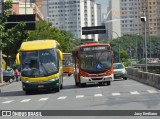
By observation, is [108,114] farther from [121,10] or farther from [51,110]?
[121,10]

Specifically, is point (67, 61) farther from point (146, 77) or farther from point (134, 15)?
point (134, 15)

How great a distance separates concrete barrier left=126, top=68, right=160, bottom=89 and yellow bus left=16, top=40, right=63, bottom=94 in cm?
647

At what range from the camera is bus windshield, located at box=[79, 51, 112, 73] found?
37.2 m

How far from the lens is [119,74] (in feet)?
160

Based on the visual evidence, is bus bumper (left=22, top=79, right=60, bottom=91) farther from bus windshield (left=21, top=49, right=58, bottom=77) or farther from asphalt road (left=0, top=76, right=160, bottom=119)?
asphalt road (left=0, top=76, right=160, bottom=119)

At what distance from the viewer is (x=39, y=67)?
106ft

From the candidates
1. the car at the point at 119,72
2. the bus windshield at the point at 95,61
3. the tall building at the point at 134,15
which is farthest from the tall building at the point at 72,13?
the bus windshield at the point at 95,61

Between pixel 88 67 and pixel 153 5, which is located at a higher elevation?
pixel 153 5

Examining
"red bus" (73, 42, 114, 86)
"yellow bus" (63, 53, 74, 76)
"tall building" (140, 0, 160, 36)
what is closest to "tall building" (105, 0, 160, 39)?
"tall building" (140, 0, 160, 36)

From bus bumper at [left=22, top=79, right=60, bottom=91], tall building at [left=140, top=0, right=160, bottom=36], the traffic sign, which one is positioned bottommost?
bus bumper at [left=22, top=79, right=60, bottom=91]

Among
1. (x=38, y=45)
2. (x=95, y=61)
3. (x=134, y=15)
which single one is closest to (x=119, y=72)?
(x=95, y=61)

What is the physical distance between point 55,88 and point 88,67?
184 inches

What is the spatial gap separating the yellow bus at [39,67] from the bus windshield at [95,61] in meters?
5.04

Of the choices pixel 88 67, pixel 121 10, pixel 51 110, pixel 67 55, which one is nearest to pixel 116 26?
pixel 121 10
